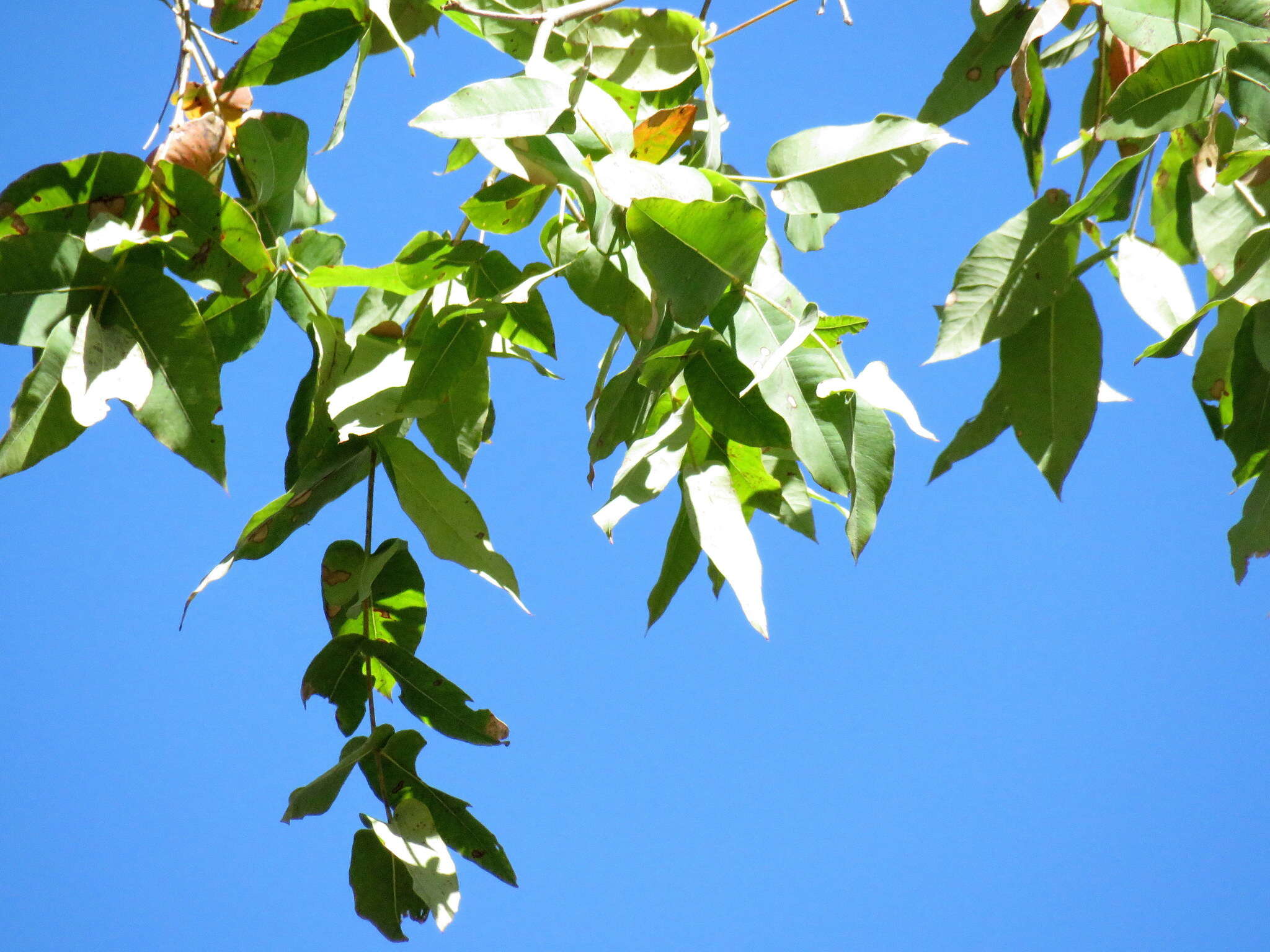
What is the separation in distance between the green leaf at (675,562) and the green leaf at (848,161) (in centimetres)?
14

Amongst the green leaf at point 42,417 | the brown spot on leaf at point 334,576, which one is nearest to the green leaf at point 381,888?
the brown spot on leaf at point 334,576

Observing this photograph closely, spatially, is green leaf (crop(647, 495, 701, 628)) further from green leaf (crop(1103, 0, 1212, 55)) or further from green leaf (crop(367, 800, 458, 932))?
green leaf (crop(1103, 0, 1212, 55))

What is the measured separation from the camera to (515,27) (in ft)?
1.56

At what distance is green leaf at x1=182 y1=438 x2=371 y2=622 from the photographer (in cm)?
42

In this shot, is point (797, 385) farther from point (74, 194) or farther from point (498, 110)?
point (74, 194)

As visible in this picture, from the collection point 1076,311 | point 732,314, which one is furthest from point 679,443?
point 1076,311

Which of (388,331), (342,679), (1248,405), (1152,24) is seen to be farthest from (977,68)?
(342,679)

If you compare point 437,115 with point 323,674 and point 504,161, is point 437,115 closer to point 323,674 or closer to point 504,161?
point 504,161

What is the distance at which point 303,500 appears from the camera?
440 millimetres

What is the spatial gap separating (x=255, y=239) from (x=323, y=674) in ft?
0.63

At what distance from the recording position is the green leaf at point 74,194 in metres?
0.40

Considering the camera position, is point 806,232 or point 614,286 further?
point 806,232

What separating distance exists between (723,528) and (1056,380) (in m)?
0.17

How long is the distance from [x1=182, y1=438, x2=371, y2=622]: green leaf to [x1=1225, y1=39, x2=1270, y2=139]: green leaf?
371mm
